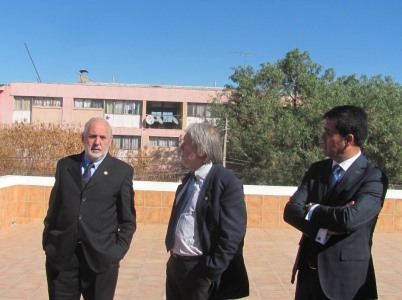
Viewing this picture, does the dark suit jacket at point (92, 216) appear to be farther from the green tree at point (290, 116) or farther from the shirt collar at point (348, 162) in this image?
the green tree at point (290, 116)

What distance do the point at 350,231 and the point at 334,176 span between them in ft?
1.01

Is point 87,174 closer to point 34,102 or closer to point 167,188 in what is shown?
point 167,188

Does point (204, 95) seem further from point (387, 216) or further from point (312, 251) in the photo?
point (312, 251)

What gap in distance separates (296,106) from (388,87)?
4879 millimetres

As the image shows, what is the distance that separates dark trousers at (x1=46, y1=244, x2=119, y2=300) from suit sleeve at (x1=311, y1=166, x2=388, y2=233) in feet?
4.24

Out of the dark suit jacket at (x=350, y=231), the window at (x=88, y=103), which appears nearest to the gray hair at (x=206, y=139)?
the dark suit jacket at (x=350, y=231)

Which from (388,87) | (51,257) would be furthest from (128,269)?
(388,87)

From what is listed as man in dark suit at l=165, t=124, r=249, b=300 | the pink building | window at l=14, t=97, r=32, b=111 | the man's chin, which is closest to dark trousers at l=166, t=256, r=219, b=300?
man in dark suit at l=165, t=124, r=249, b=300

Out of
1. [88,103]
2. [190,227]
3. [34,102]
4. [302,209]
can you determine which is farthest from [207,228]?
[34,102]

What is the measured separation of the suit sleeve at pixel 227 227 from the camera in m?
2.37

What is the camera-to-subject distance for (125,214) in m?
2.84

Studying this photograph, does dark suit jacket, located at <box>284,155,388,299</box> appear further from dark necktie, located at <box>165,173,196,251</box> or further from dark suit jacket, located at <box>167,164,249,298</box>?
dark necktie, located at <box>165,173,196,251</box>

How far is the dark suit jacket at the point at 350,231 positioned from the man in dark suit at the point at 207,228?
377 millimetres

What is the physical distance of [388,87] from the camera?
74.4 ft
